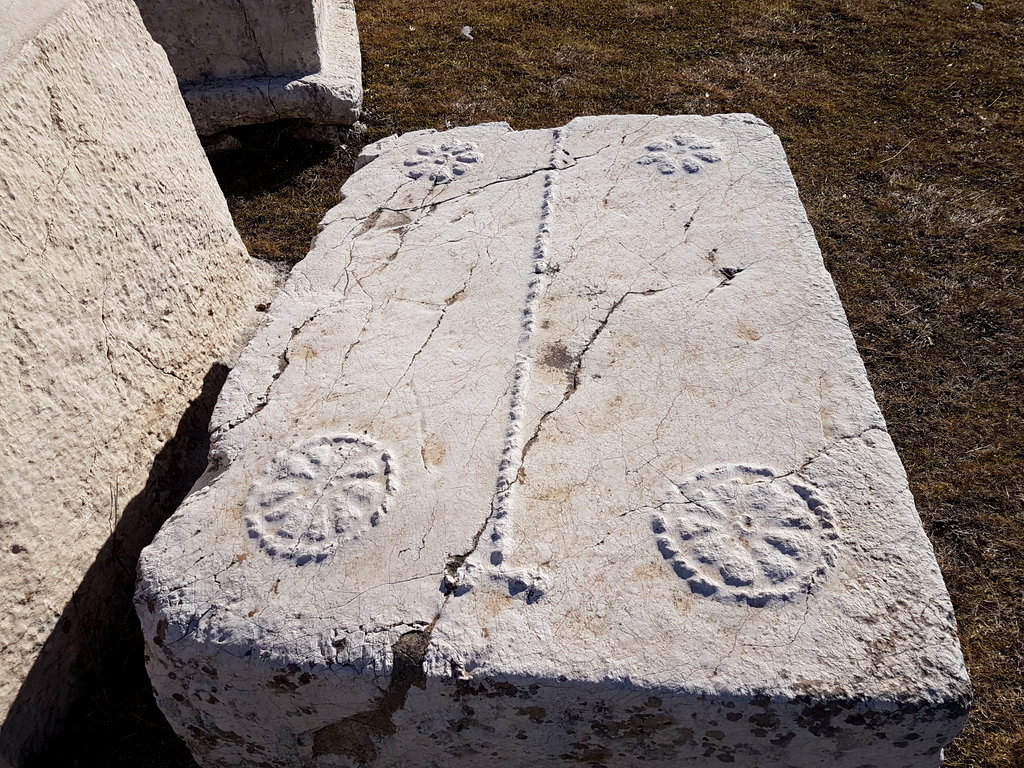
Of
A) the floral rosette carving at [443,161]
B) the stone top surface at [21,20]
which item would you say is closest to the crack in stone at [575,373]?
the floral rosette carving at [443,161]

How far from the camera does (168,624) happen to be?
1396 millimetres

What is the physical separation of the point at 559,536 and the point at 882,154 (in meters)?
3.08

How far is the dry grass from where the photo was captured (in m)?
2.21

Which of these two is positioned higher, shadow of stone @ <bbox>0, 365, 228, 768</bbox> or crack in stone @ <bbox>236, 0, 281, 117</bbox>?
crack in stone @ <bbox>236, 0, 281, 117</bbox>

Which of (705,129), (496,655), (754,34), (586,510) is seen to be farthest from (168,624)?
(754,34)

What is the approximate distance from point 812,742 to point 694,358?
87cm

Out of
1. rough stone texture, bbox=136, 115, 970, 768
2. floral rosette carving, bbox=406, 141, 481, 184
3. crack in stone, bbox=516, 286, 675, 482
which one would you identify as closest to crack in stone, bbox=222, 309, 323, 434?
rough stone texture, bbox=136, 115, 970, 768

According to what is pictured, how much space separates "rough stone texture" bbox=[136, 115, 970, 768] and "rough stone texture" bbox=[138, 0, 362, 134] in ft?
6.57

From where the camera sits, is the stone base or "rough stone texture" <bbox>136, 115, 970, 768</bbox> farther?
the stone base

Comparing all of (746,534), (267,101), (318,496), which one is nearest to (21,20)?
(318,496)

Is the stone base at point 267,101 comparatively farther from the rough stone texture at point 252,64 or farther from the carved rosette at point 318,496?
the carved rosette at point 318,496

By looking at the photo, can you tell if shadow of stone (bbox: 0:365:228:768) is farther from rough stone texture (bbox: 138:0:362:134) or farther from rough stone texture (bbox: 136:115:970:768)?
rough stone texture (bbox: 138:0:362:134)

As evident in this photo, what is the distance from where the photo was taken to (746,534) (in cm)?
144

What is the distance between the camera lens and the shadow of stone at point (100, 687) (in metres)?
1.61
